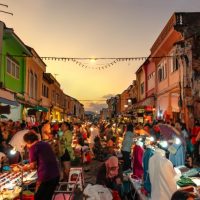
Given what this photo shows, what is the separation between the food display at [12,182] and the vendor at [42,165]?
52cm

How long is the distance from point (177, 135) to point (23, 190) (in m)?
3.51

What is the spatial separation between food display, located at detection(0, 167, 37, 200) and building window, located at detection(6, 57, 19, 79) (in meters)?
14.8

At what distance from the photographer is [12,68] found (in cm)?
2427

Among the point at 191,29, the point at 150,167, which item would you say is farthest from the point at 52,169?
the point at 191,29

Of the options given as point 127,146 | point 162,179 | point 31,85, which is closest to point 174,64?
point 127,146

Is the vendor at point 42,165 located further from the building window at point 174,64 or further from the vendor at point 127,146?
the building window at point 174,64

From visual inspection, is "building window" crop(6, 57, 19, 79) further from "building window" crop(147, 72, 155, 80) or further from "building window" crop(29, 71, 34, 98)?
"building window" crop(147, 72, 155, 80)

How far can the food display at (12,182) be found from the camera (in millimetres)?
7160

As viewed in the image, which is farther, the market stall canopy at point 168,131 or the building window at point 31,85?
the building window at point 31,85

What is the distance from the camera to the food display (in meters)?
7.16

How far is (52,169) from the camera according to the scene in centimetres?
726

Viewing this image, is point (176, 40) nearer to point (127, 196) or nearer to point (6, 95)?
point (6, 95)

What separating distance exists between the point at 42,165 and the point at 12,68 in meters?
18.0

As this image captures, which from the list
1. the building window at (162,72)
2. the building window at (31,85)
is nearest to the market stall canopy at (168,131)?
the building window at (162,72)
